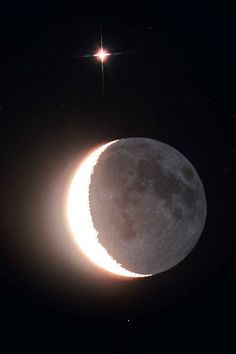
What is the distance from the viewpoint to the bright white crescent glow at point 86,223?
8.62m

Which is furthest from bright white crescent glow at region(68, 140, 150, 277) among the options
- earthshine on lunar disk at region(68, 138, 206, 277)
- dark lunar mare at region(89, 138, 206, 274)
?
dark lunar mare at region(89, 138, 206, 274)

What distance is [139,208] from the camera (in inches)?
316

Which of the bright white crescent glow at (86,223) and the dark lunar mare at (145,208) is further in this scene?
the bright white crescent glow at (86,223)

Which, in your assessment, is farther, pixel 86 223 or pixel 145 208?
pixel 86 223

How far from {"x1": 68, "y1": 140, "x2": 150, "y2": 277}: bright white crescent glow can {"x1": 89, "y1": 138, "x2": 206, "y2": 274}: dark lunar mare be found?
0.24 m

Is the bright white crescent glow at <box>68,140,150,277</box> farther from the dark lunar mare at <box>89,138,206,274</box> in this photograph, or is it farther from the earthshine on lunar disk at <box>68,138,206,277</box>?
the dark lunar mare at <box>89,138,206,274</box>

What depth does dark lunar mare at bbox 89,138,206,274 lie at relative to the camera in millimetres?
8070

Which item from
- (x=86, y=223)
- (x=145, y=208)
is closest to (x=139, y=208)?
(x=145, y=208)

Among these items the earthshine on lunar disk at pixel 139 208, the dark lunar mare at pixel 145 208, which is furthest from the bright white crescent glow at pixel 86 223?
the dark lunar mare at pixel 145 208

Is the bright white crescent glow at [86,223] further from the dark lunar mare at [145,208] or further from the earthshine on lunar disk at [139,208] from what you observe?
the dark lunar mare at [145,208]

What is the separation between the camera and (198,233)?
9125mm

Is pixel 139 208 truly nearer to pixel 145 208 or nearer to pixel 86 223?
pixel 145 208

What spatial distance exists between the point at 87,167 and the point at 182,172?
281 centimetres

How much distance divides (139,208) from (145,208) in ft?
0.49
